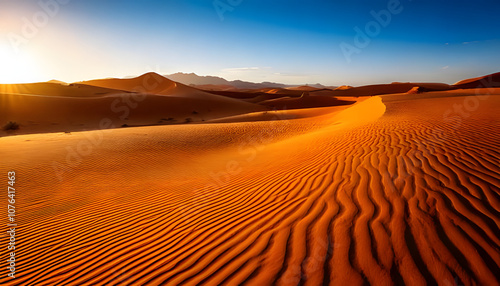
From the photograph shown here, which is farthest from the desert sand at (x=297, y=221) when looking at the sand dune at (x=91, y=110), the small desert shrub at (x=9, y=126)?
the sand dune at (x=91, y=110)

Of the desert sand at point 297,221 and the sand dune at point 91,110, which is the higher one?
the desert sand at point 297,221

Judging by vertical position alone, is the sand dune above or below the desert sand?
below

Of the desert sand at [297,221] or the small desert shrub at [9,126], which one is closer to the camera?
the desert sand at [297,221]

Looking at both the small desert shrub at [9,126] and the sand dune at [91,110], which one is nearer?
the small desert shrub at [9,126]

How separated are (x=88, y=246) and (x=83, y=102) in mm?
36525

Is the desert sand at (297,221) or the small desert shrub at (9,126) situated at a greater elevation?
the desert sand at (297,221)

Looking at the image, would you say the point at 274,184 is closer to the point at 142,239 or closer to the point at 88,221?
the point at 142,239

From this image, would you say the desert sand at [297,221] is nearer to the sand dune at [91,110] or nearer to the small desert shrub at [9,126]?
the small desert shrub at [9,126]

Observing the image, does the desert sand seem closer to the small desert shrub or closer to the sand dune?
the small desert shrub

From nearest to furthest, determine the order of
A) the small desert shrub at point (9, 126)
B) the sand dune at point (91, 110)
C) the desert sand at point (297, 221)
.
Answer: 1. the desert sand at point (297, 221)
2. the small desert shrub at point (9, 126)
3. the sand dune at point (91, 110)

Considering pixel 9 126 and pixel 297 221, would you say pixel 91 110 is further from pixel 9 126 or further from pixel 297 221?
pixel 297 221

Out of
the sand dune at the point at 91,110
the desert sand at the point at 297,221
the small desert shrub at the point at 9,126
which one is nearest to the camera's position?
the desert sand at the point at 297,221

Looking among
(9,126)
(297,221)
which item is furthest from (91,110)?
(297,221)

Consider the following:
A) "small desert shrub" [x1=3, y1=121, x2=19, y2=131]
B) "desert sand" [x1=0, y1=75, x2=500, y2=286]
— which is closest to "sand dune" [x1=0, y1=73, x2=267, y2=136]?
"small desert shrub" [x1=3, y1=121, x2=19, y2=131]
